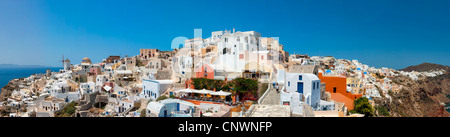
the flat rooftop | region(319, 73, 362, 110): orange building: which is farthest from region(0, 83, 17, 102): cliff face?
region(319, 73, 362, 110): orange building

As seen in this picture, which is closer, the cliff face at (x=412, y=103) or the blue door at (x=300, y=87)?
the blue door at (x=300, y=87)

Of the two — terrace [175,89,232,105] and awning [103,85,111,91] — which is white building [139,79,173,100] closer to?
terrace [175,89,232,105]

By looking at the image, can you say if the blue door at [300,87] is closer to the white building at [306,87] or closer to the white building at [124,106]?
the white building at [306,87]

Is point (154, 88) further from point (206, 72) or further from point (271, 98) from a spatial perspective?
point (271, 98)

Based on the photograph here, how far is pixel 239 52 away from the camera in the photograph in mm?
23312

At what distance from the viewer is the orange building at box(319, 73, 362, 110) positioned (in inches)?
639

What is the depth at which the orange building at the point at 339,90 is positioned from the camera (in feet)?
53.3

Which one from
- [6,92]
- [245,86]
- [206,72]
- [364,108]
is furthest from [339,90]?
[6,92]

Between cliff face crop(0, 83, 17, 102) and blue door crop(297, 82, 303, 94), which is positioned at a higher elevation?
blue door crop(297, 82, 303, 94)

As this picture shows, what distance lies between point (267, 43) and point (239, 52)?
250 inches

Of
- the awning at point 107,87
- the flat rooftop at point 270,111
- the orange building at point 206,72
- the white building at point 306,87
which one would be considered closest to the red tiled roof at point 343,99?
the white building at point 306,87
